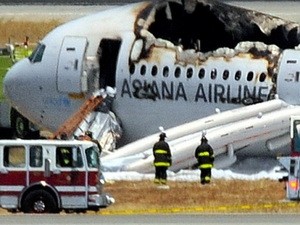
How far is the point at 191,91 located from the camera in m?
50.5

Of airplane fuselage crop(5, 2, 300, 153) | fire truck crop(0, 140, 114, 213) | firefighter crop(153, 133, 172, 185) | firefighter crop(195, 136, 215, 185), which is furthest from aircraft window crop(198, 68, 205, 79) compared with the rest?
fire truck crop(0, 140, 114, 213)

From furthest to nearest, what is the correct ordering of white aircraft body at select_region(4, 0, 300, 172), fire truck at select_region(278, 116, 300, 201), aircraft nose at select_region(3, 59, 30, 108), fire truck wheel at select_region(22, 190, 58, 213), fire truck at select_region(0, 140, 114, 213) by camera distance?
aircraft nose at select_region(3, 59, 30, 108)
white aircraft body at select_region(4, 0, 300, 172)
fire truck at select_region(278, 116, 300, 201)
fire truck at select_region(0, 140, 114, 213)
fire truck wheel at select_region(22, 190, 58, 213)

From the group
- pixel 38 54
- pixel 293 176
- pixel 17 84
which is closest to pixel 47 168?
pixel 293 176

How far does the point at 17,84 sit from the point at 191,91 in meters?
5.68

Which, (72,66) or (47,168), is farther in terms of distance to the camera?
(72,66)

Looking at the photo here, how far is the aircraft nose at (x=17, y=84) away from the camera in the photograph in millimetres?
53053

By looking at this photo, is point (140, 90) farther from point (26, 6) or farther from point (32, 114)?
point (26, 6)

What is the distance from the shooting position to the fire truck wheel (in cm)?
3816

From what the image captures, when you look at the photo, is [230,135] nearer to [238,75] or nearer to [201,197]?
[238,75]

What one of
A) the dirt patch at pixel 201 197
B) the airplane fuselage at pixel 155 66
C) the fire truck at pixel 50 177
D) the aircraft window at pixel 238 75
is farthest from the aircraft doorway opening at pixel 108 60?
the fire truck at pixel 50 177

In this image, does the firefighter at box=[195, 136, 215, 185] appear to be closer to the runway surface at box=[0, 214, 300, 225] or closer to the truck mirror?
the truck mirror

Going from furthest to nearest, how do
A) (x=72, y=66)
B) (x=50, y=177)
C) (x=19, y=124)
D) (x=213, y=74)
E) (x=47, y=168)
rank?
1. (x=19, y=124)
2. (x=72, y=66)
3. (x=213, y=74)
4. (x=47, y=168)
5. (x=50, y=177)

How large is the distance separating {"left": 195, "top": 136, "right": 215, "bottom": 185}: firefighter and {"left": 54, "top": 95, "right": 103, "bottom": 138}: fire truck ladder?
581 cm

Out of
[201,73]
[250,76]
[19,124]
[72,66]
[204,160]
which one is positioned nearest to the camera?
[204,160]
